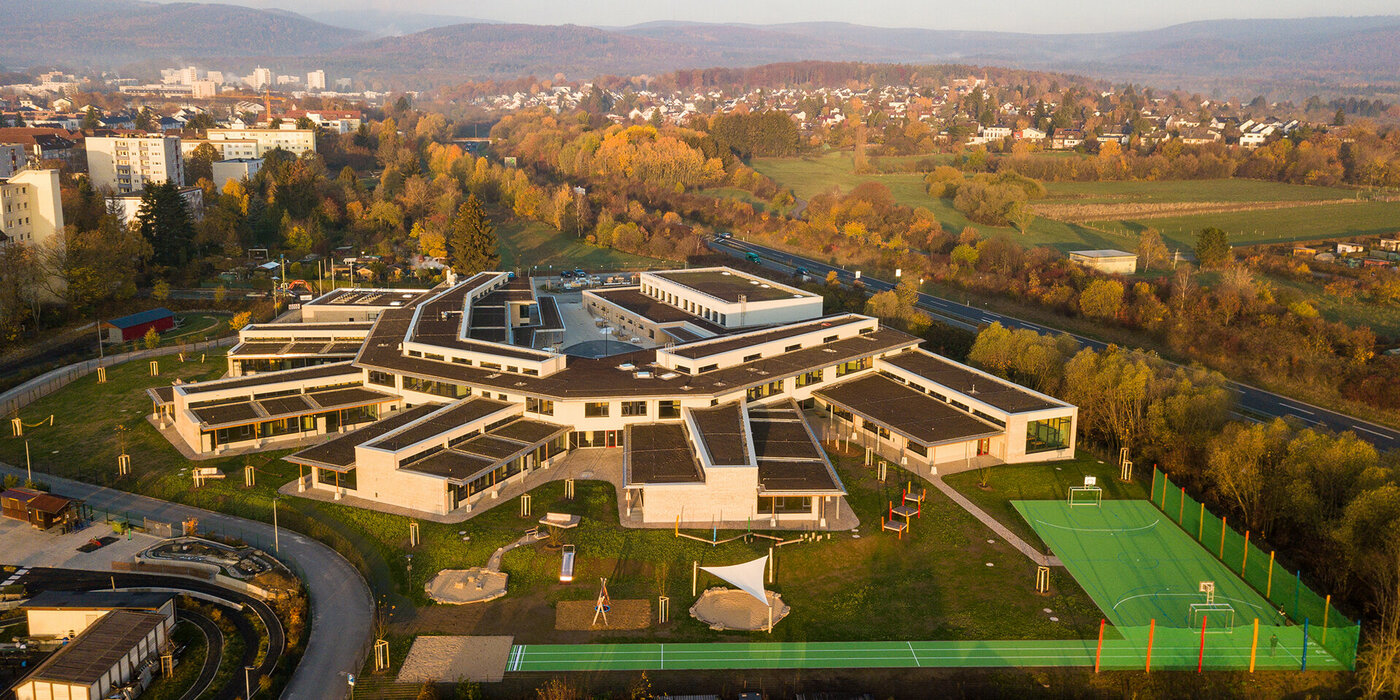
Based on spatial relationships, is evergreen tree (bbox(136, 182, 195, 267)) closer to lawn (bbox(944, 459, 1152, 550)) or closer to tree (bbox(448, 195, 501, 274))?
tree (bbox(448, 195, 501, 274))

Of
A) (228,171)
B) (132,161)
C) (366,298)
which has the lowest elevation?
(366,298)

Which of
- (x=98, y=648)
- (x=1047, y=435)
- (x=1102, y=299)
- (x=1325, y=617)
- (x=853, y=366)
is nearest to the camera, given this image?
(x=98, y=648)

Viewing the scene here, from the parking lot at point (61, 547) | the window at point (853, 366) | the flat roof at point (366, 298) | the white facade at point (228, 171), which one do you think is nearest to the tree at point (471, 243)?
the flat roof at point (366, 298)

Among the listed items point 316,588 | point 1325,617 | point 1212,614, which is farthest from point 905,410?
point 316,588

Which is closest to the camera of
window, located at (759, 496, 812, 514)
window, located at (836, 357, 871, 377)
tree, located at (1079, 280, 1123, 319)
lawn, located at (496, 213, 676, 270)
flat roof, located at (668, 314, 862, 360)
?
window, located at (759, 496, 812, 514)

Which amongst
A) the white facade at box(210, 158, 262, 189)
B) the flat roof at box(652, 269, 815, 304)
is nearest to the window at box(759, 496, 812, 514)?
the flat roof at box(652, 269, 815, 304)

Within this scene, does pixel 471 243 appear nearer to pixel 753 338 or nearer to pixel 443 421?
pixel 753 338
